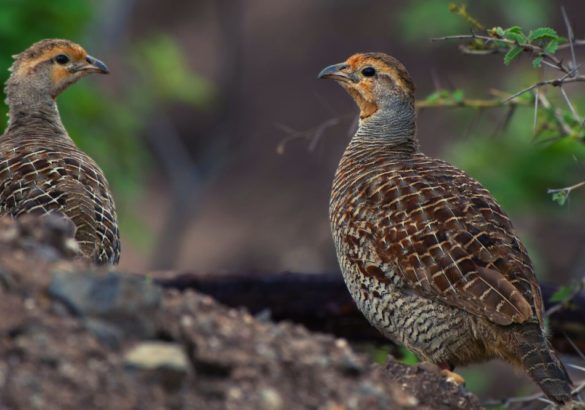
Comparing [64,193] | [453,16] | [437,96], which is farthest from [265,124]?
[64,193]

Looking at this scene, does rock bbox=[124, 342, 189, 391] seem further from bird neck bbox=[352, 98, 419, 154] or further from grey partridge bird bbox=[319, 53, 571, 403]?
bird neck bbox=[352, 98, 419, 154]

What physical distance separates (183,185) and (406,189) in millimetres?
12230

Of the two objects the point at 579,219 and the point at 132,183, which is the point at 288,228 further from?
the point at 132,183

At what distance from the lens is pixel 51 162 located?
24.0 ft

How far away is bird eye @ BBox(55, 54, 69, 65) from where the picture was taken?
8.53m

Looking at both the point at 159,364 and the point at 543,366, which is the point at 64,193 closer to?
the point at 543,366

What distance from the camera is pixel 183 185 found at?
19.0 metres

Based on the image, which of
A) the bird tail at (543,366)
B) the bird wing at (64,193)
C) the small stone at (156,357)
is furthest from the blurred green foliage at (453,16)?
the small stone at (156,357)

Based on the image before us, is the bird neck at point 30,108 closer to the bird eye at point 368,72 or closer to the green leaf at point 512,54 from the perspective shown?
the bird eye at point 368,72

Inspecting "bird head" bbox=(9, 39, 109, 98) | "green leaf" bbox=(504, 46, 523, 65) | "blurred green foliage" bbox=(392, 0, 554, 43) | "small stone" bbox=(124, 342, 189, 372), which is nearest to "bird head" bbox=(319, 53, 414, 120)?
"bird head" bbox=(9, 39, 109, 98)

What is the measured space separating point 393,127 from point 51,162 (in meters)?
2.27

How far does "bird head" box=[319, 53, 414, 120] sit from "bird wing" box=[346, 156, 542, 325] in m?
1.10

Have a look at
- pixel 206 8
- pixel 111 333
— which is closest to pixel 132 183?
pixel 111 333

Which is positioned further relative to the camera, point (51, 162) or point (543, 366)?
point (51, 162)
